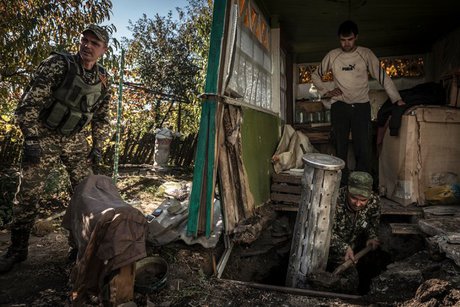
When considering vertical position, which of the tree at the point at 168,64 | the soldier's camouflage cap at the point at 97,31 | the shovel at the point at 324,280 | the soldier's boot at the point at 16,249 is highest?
the tree at the point at 168,64

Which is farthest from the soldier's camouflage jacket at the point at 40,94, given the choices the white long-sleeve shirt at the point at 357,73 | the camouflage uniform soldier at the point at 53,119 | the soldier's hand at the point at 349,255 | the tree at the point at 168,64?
the tree at the point at 168,64

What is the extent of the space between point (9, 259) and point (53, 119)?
4.24 feet

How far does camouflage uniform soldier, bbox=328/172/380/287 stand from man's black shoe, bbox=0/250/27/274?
3068mm

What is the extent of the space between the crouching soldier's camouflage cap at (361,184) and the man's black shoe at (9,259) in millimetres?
3244

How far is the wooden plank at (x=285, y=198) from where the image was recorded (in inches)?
187

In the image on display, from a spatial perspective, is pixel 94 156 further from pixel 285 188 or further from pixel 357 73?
pixel 357 73

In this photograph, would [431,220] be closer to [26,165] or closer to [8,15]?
[26,165]

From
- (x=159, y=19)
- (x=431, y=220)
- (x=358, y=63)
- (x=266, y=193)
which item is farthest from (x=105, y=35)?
(x=159, y=19)

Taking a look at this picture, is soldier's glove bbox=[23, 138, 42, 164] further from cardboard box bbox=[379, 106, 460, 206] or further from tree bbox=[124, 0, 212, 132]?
tree bbox=[124, 0, 212, 132]

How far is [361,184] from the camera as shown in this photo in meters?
3.34

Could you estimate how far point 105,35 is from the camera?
124 inches

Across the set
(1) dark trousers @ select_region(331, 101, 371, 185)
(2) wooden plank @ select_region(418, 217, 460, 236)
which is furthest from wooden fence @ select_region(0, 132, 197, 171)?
(2) wooden plank @ select_region(418, 217, 460, 236)

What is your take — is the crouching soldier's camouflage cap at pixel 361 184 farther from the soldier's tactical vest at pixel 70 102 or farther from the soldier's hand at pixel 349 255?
the soldier's tactical vest at pixel 70 102

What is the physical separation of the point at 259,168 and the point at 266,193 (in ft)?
1.60
